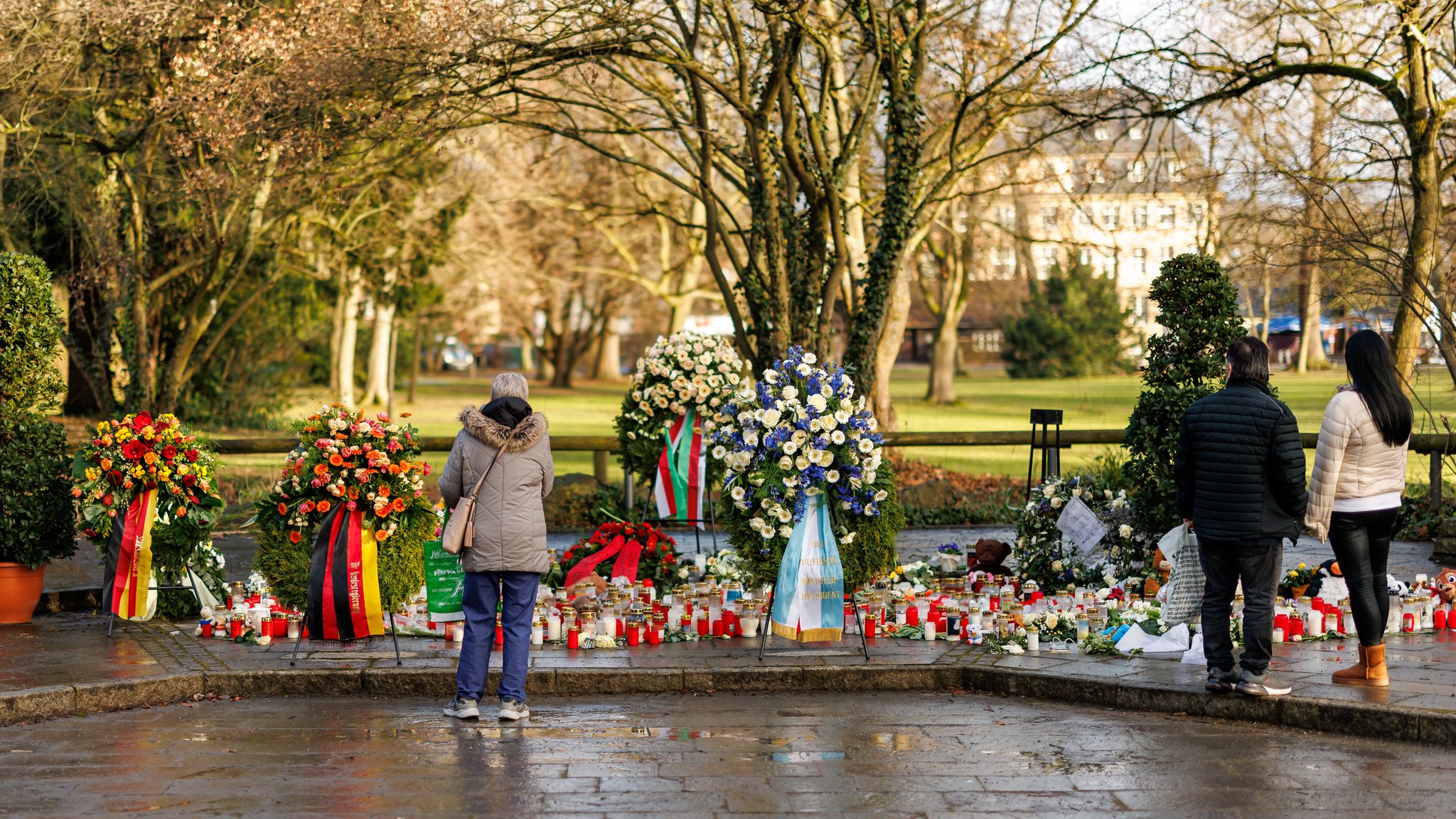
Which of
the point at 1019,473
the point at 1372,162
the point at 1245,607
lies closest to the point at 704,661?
the point at 1245,607

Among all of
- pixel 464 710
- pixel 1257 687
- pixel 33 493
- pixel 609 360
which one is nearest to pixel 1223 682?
pixel 1257 687

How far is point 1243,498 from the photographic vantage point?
7.09 meters

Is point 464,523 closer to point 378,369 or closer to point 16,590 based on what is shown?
point 16,590

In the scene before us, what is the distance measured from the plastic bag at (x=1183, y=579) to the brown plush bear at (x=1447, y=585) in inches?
90.6

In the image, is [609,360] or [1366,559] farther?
[609,360]

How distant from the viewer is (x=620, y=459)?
13.3 m

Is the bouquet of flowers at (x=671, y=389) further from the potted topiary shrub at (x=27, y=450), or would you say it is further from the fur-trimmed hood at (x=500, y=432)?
the fur-trimmed hood at (x=500, y=432)

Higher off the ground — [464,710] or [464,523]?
[464,523]

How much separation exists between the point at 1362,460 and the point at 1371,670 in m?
1.12

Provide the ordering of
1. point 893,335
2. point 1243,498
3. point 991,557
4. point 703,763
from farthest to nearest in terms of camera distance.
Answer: point 893,335 < point 991,557 < point 1243,498 < point 703,763

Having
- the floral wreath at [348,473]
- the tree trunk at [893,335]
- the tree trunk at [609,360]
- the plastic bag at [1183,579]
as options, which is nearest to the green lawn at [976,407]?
the tree trunk at [893,335]

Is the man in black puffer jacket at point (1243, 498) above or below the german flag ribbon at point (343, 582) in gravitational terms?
above

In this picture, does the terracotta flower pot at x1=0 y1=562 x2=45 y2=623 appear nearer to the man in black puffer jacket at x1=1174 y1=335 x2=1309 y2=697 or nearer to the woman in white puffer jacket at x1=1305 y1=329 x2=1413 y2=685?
the man in black puffer jacket at x1=1174 y1=335 x2=1309 y2=697

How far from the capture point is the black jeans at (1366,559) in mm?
7281
